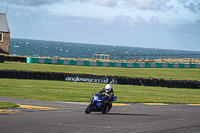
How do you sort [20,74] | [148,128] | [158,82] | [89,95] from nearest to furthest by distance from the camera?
[148,128] → [89,95] → [20,74] → [158,82]

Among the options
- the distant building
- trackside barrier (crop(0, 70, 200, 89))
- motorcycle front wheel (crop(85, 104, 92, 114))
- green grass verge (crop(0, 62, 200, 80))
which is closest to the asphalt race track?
motorcycle front wheel (crop(85, 104, 92, 114))

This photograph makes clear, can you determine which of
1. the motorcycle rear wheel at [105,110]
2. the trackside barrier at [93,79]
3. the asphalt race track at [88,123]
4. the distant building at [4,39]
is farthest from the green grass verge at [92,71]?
the asphalt race track at [88,123]

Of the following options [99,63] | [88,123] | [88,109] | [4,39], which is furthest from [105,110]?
→ [4,39]

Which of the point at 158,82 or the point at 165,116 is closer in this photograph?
the point at 165,116

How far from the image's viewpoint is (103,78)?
30469 millimetres

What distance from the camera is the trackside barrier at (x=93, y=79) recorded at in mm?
28781

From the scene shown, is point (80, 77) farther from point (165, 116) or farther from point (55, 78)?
point (165, 116)

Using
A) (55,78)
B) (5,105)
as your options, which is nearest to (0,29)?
(55,78)

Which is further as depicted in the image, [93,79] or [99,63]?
[99,63]

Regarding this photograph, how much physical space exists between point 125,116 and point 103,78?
17246mm

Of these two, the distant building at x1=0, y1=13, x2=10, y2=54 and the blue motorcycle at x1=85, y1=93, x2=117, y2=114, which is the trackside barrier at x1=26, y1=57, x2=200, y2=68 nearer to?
the distant building at x1=0, y1=13, x2=10, y2=54

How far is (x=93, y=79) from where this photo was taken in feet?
100

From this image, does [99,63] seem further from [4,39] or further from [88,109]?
[88,109]

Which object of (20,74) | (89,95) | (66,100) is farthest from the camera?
(20,74)
